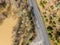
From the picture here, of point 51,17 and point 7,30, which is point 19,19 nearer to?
point 7,30

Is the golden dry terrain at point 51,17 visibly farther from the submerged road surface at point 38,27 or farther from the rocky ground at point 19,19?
the rocky ground at point 19,19

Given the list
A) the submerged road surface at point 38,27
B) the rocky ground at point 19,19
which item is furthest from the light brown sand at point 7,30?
the submerged road surface at point 38,27

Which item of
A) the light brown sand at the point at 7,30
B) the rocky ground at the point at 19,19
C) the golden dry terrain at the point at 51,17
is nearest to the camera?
the golden dry terrain at the point at 51,17

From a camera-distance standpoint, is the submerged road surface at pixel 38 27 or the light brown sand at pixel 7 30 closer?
the submerged road surface at pixel 38 27

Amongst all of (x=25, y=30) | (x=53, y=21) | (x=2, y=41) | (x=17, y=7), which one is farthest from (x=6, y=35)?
(x=53, y=21)

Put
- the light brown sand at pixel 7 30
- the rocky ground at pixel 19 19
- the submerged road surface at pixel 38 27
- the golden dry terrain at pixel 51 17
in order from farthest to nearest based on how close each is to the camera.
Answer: the light brown sand at pixel 7 30, the rocky ground at pixel 19 19, the golden dry terrain at pixel 51 17, the submerged road surface at pixel 38 27

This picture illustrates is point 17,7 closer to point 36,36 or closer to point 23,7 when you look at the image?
point 23,7

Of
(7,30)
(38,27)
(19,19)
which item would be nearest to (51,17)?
(38,27)

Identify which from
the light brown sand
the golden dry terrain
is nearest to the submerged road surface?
the golden dry terrain

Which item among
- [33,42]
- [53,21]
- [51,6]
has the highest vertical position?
[51,6]
